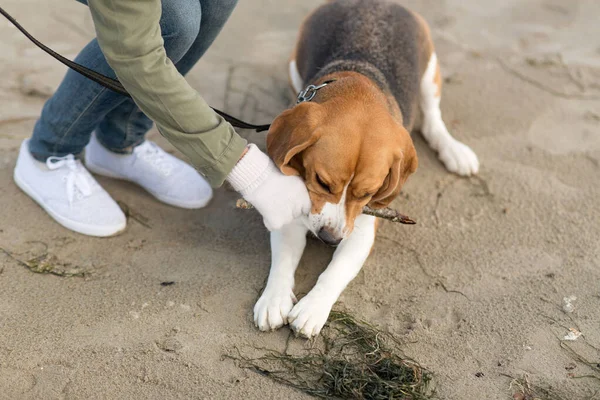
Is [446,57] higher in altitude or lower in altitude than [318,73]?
lower

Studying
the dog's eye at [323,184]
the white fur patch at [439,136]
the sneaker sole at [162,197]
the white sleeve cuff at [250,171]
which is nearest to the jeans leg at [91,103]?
the sneaker sole at [162,197]

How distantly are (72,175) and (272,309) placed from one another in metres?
1.41

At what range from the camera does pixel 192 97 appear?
259 centimetres

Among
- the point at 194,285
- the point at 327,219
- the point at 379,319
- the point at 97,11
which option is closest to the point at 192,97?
the point at 97,11

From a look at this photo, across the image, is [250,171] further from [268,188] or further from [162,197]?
[162,197]

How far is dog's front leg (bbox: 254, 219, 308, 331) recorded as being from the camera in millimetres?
3037

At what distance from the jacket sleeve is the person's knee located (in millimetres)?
502

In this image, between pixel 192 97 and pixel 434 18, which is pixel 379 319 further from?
pixel 434 18

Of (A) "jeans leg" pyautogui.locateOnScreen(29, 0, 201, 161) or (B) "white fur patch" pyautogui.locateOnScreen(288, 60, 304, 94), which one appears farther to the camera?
(B) "white fur patch" pyautogui.locateOnScreen(288, 60, 304, 94)

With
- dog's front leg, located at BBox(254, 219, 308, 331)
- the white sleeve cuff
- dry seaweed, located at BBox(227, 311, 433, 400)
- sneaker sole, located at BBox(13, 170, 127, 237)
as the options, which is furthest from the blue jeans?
dry seaweed, located at BBox(227, 311, 433, 400)

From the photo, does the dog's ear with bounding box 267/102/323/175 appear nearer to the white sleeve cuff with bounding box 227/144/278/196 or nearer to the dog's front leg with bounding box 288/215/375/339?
the white sleeve cuff with bounding box 227/144/278/196

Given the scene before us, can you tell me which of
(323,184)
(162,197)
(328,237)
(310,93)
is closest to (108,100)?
(162,197)

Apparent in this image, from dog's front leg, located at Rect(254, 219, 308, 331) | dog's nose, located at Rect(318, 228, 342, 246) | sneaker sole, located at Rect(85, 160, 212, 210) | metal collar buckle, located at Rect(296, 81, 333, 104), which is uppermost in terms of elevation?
metal collar buckle, located at Rect(296, 81, 333, 104)

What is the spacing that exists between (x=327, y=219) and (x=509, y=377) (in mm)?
1042
